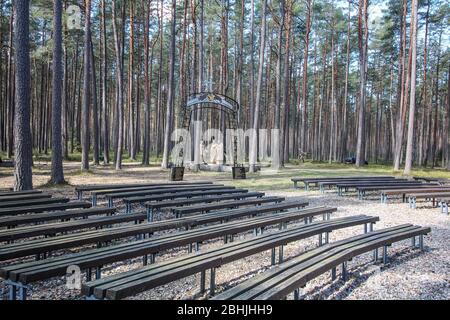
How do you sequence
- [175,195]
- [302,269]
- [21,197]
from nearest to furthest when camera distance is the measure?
1. [302,269]
2. [21,197]
3. [175,195]

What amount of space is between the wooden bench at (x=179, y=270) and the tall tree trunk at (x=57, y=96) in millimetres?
9415

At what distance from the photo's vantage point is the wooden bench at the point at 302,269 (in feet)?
9.57

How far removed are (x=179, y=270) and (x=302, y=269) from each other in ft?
4.02

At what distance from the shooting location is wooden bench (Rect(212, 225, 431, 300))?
9.57 ft

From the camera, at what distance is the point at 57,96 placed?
459 inches

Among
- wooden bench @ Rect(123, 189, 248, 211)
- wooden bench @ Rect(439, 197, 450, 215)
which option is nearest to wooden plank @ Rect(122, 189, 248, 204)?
wooden bench @ Rect(123, 189, 248, 211)

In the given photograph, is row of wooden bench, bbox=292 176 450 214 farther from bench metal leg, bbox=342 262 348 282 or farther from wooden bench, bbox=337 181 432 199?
bench metal leg, bbox=342 262 348 282

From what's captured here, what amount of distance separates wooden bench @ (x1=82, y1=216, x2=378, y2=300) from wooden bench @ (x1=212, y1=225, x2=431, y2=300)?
18.2 inches

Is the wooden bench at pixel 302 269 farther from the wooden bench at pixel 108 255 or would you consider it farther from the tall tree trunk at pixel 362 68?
the tall tree trunk at pixel 362 68

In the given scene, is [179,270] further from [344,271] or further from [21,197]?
[21,197]

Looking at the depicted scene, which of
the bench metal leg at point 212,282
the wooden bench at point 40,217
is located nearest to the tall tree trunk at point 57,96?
the wooden bench at point 40,217

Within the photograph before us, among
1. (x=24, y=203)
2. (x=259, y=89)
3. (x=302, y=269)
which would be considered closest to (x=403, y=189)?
(x=302, y=269)
